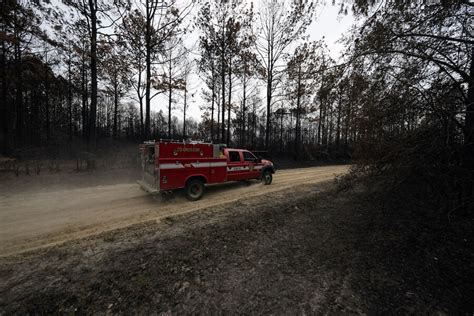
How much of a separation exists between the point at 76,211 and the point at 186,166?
3.28 meters

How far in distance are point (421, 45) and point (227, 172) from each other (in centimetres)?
653

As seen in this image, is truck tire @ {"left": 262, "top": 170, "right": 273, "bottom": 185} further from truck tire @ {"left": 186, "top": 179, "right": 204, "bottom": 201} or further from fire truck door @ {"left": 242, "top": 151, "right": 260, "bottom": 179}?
truck tire @ {"left": 186, "top": 179, "right": 204, "bottom": 201}

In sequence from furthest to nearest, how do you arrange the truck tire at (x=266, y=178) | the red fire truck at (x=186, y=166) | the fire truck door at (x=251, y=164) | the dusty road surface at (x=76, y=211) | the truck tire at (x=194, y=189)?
1. the truck tire at (x=266, y=178)
2. the fire truck door at (x=251, y=164)
3. the truck tire at (x=194, y=189)
4. the red fire truck at (x=186, y=166)
5. the dusty road surface at (x=76, y=211)

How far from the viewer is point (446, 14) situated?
3203 mm

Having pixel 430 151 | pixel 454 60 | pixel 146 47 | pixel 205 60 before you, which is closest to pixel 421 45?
pixel 454 60

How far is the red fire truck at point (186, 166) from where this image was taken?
6.23 meters

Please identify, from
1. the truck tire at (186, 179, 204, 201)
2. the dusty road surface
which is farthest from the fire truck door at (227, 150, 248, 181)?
the truck tire at (186, 179, 204, 201)

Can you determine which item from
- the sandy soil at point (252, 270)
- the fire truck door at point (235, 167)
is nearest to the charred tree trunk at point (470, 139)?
the sandy soil at point (252, 270)

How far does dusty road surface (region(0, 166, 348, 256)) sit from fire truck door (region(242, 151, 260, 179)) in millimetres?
1214

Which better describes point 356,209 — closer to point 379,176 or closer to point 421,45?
point 379,176

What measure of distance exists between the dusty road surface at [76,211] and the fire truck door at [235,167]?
666 mm

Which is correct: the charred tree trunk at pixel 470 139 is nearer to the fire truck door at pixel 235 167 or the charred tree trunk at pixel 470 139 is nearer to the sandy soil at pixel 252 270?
the sandy soil at pixel 252 270

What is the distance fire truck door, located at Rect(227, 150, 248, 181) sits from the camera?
324 inches

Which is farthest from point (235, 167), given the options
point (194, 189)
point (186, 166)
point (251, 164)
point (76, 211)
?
point (76, 211)
